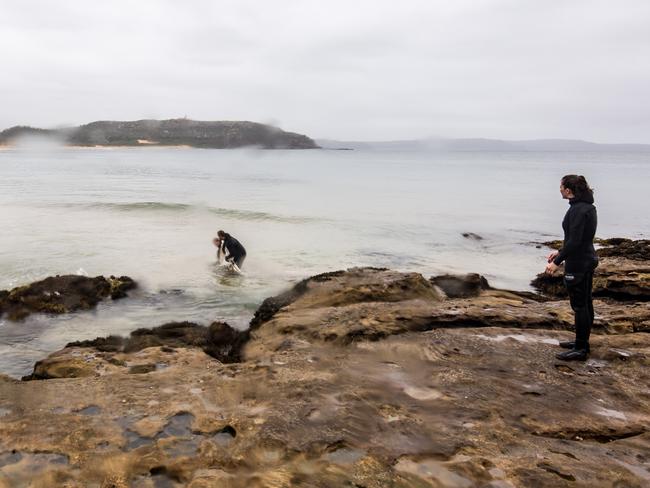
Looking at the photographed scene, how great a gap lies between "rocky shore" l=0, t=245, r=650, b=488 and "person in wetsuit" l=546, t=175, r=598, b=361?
45cm

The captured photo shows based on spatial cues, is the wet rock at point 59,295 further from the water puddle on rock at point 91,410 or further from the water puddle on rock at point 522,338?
the water puddle on rock at point 522,338

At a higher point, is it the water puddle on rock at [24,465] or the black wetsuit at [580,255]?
the black wetsuit at [580,255]

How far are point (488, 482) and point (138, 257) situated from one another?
1333cm

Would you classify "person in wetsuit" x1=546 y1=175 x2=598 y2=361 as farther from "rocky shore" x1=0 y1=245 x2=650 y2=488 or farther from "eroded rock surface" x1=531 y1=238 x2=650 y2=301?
"eroded rock surface" x1=531 y1=238 x2=650 y2=301

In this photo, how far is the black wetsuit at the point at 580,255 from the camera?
17.5 ft

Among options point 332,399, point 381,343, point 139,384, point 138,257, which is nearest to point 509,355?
point 381,343

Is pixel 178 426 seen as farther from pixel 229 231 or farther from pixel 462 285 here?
pixel 229 231

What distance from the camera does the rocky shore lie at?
352cm

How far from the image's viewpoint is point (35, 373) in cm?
598

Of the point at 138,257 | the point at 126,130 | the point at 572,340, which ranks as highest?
the point at 126,130

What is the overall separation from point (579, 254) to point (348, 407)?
3127 millimetres

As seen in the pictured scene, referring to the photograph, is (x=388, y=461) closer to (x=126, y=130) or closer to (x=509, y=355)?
(x=509, y=355)

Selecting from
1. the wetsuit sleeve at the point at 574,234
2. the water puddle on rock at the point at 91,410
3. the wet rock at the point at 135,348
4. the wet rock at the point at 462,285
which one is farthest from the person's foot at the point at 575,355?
the water puddle on rock at the point at 91,410

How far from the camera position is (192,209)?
28.1 metres
